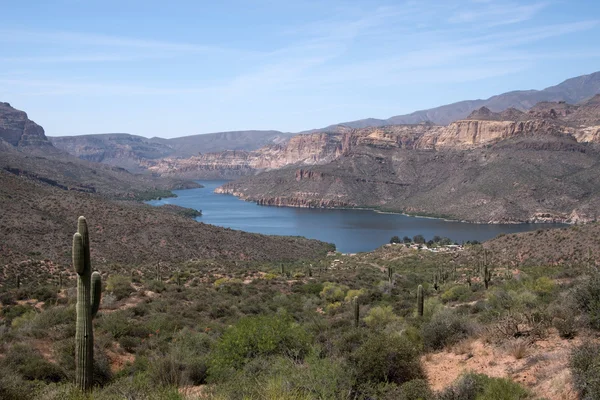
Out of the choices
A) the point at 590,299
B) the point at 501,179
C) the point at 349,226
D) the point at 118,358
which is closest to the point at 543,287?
the point at 590,299

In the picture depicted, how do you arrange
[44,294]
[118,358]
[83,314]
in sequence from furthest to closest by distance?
[44,294] < [118,358] < [83,314]

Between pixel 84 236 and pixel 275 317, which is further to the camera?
pixel 275 317

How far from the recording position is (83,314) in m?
11.2

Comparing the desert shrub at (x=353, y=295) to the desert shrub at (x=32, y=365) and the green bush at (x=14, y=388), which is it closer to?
the desert shrub at (x=32, y=365)

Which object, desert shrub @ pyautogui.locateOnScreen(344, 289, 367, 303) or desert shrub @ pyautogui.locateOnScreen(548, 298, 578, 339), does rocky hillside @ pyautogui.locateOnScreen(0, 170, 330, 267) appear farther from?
desert shrub @ pyautogui.locateOnScreen(548, 298, 578, 339)

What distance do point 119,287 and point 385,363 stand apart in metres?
18.5

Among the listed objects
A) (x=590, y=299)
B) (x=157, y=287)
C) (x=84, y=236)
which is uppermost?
(x=84, y=236)

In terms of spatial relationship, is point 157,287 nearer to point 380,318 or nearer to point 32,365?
point 380,318

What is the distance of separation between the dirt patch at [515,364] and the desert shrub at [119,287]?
1725cm

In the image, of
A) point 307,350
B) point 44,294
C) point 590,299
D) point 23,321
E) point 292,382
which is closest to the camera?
point 292,382

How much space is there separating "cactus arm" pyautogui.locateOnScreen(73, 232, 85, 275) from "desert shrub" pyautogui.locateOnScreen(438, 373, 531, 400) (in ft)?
27.1

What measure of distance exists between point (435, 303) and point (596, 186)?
130 m

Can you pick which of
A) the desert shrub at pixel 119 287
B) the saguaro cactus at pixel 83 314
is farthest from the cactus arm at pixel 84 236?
the desert shrub at pixel 119 287

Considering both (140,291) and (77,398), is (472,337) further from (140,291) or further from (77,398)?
(140,291)
